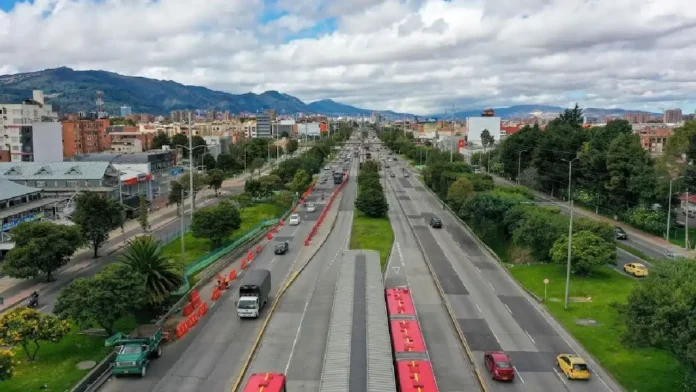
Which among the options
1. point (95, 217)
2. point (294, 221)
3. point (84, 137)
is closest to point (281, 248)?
point (294, 221)

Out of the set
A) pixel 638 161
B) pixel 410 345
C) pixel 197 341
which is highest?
pixel 638 161

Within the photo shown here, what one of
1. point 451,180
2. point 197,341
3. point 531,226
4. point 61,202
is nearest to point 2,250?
point 61,202

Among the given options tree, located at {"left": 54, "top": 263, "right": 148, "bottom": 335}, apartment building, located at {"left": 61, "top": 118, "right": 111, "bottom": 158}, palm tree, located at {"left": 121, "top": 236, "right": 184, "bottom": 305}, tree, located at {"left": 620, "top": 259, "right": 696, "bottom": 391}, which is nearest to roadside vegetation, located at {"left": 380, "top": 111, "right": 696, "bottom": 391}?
tree, located at {"left": 620, "top": 259, "right": 696, "bottom": 391}

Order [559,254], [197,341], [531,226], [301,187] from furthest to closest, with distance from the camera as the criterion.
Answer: [301,187] < [531,226] < [559,254] < [197,341]

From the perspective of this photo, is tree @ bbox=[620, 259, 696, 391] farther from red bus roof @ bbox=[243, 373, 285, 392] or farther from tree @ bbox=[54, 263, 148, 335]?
tree @ bbox=[54, 263, 148, 335]

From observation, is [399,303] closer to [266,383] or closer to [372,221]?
[266,383]

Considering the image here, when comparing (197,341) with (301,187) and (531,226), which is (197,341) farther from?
(301,187)

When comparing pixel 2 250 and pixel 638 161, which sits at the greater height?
pixel 638 161
